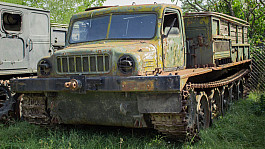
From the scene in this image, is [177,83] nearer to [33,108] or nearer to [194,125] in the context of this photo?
[194,125]

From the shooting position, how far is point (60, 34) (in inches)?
395

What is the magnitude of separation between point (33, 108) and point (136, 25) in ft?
8.16

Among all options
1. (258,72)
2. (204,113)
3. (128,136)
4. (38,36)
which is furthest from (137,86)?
(258,72)

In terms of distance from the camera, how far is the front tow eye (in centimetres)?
531

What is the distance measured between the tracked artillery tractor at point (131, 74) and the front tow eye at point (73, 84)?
2 centimetres

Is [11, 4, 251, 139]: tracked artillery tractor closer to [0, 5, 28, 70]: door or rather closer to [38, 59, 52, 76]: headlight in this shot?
[38, 59, 52, 76]: headlight

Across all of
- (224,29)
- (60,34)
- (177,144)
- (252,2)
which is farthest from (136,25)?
(252,2)

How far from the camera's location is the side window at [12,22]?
8.36 m

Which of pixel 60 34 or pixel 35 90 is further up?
pixel 60 34

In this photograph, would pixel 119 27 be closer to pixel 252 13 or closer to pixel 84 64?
pixel 84 64

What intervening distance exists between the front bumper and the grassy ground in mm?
789

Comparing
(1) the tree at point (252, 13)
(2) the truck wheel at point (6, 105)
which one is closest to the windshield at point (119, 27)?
(2) the truck wheel at point (6, 105)

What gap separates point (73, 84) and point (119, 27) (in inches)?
63.3

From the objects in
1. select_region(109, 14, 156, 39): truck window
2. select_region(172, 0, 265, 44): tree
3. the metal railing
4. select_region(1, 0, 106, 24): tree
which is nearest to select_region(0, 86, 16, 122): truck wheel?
select_region(109, 14, 156, 39): truck window
